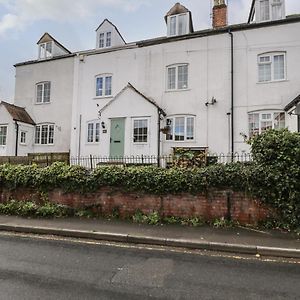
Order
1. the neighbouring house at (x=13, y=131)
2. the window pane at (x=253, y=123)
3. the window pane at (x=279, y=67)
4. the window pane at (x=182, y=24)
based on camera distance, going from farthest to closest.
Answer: the neighbouring house at (x=13, y=131), the window pane at (x=182, y=24), the window pane at (x=253, y=123), the window pane at (x=279, y=67)

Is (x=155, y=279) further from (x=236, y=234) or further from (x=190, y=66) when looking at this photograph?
(x=190, y=66)

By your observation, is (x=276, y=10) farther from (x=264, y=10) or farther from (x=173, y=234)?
(x=173, y=234)

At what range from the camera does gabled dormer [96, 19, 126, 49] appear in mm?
22217

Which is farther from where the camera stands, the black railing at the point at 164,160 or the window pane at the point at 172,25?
the window pane at the point at 172,25

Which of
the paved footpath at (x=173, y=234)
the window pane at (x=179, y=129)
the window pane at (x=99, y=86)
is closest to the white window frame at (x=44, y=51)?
the window pane at (x=99, y=86)

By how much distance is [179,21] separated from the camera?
20.4 metres

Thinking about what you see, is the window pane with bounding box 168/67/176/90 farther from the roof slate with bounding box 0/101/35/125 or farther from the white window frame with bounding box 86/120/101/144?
the roof slate with bounding box 0/101/35/125

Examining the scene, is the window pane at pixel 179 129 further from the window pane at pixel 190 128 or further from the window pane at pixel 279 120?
the window pane at pixel 279 120

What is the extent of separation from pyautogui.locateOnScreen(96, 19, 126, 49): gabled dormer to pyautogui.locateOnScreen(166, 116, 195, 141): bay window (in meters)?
7.80

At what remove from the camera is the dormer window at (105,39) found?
73.1 feet

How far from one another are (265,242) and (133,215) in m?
4.09

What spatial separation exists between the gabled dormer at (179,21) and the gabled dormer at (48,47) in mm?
9154

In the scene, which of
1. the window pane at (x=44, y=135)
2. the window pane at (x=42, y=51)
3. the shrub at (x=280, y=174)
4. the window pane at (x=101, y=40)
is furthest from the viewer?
the window pane at (x=42, y=51)

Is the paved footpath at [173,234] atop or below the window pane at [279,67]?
below
